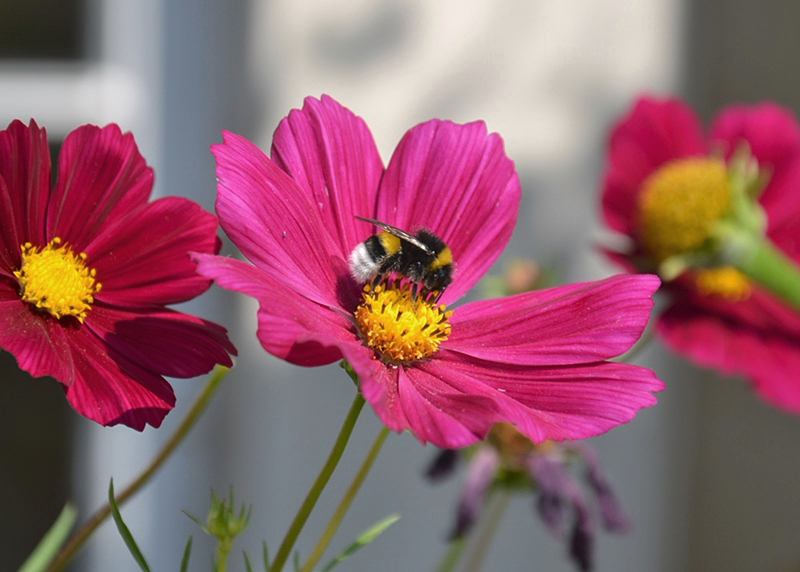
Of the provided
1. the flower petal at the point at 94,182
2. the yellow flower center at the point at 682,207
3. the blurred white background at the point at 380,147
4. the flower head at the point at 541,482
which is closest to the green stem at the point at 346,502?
the flower petal at the point at 94,182

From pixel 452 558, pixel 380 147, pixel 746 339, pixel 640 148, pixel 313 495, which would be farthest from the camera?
pixel 380 147

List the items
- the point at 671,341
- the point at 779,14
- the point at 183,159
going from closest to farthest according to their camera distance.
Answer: the point at 671,341
the point at 183,159
the point at 779,14

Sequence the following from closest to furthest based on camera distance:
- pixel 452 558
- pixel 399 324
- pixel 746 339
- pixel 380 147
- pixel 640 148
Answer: pixel 399 324 < pixel 452 558 < pixel 746 339 < pixel 640 148 < pixel 380 147

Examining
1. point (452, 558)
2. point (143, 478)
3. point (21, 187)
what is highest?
point (21, 187)

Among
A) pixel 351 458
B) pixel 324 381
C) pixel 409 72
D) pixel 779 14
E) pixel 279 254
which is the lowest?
pixel 351 458

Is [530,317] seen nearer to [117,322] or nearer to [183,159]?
[117,322]

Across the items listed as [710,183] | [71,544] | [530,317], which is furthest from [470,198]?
[710,183]

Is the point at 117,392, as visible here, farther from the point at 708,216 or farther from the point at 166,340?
the point at 708,216

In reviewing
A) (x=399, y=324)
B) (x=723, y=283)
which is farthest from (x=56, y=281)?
(x=723, y=283)
